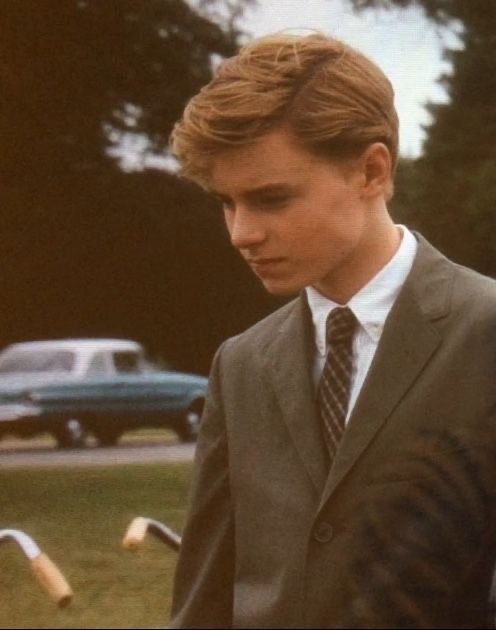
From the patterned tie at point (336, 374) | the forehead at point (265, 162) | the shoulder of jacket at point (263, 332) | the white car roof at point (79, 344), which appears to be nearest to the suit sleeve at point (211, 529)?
the shoulder of jacket at point (263, 332)

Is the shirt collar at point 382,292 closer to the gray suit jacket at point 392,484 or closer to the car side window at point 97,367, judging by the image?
the gray suit jacket at point 392,484

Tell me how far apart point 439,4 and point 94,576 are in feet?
3.65

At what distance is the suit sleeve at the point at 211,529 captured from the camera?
124 centimetres

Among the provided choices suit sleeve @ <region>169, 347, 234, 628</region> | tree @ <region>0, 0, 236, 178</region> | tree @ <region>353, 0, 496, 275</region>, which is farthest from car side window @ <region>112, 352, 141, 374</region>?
suit sleeve @ <region>169, 347, 234, 628</region>

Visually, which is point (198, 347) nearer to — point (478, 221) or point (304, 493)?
point (478, 221)

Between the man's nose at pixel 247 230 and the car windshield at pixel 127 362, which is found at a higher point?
the man's nose at pixel 247 230

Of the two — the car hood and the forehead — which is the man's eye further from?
the car hood

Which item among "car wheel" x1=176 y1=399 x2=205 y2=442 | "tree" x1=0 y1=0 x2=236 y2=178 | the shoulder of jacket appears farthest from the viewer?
"tree" x1=0 y1=0 x2=236 y2=178

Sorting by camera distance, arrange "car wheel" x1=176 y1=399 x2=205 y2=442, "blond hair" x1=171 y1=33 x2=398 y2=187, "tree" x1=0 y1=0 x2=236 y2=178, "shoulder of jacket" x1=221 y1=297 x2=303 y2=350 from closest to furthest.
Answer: "blond hair" x1=171 y1=33 x2=398 y2=187 < "shoulder of jacket" x1=221 y1=297 x2=303 y2=350 < "car wheel" x1=176 y1=399 x2=205 y2=442 < "tree" x1=0 y1=0 x2=236 y2=178

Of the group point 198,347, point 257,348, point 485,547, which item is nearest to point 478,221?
point 198,347

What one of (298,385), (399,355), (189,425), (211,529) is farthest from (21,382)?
(399,355)

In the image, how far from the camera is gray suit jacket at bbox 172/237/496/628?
41.9 inches

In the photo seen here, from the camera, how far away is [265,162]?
3.47ft

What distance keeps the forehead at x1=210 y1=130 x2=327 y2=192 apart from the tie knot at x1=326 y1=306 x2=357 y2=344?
15cm
